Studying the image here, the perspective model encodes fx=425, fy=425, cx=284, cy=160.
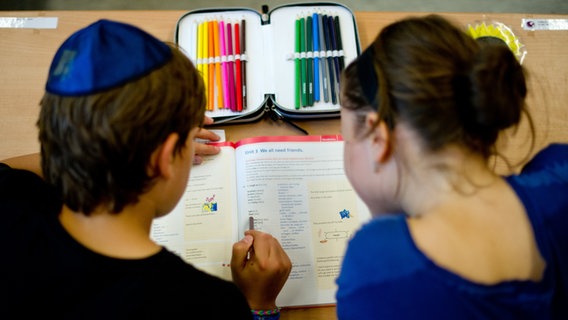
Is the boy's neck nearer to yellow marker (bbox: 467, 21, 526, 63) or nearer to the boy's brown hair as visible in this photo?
the boy's brown hair

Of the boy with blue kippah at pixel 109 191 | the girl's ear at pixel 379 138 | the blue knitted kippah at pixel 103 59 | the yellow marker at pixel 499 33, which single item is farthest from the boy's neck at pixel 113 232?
the yellow marker at pixel 499 33

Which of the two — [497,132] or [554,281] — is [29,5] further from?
[554,281]

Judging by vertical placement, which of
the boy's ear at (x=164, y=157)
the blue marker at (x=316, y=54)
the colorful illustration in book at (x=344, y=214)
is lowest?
the colorful illustration in book at (x=344, y=214)

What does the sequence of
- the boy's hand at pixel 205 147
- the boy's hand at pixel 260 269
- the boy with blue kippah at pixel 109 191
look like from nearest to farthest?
1. the boy with blue kippah at pixel 109 191
2. the boy's hand at pixel 260 269
3. the boy's hand at pixel 205 147

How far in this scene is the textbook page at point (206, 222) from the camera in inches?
28.0

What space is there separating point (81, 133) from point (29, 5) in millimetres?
1658

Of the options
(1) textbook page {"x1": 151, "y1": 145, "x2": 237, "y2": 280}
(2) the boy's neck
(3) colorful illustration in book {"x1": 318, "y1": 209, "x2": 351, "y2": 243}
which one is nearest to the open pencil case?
(1) textbook page {"x1": 151, "y1": 145, "x2": 237, "y2": 280}

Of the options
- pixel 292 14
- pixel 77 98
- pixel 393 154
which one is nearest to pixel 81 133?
pixel 77 98

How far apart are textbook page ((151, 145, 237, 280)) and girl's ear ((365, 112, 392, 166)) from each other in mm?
309

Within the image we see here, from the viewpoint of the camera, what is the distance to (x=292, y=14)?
0.91m

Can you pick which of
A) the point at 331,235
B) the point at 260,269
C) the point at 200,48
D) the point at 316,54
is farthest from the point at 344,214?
the point at 200,48

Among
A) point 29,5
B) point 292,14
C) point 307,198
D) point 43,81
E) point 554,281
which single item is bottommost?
point 554,281

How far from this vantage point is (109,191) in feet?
1.64

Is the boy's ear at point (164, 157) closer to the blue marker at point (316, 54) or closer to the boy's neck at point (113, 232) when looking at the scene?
the boy's neck at point (113, 232)
